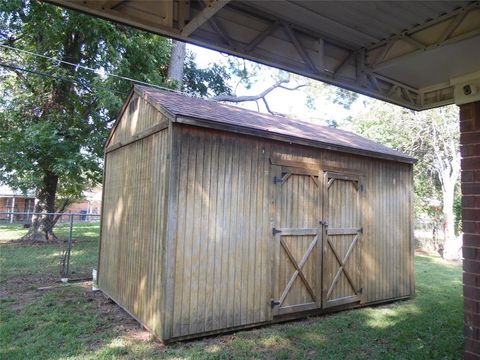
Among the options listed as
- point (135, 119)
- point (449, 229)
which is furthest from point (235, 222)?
point (449, 229)

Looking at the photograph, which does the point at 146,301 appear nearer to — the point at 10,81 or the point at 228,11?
the point at 228,11

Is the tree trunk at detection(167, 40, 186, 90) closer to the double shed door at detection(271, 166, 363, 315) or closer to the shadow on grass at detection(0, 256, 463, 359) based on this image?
the double shed door at detection(271, 166, 363, 315)

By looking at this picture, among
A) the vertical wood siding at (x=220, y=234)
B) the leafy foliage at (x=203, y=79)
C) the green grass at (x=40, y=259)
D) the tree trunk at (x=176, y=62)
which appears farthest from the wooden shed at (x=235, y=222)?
the leafy foliage at (x=203, y=79)

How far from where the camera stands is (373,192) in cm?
707

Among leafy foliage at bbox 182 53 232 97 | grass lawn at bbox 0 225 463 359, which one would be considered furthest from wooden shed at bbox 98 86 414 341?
leafy foliage at bbox 182 53 232 97

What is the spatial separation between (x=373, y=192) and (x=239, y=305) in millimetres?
3431

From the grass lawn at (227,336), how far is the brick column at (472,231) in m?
1.20

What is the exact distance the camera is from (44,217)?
13.4m

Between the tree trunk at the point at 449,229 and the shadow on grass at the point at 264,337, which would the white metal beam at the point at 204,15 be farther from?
the tree trunk at the point at 449,229

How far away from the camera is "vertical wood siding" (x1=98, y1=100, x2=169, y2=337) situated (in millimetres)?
4984

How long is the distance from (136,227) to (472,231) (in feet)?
14.5

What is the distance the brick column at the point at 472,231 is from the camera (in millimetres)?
2977

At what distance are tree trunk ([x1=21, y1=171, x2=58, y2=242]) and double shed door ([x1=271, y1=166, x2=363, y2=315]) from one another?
1043cm

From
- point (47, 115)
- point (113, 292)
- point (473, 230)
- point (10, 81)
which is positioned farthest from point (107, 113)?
point (473, 230)
